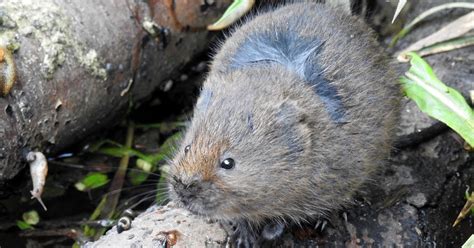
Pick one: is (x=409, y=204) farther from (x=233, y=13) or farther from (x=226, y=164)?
(x=233, y=13)

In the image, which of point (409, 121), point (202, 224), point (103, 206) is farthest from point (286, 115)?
point (103, 206)

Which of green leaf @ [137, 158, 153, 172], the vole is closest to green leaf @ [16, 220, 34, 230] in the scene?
green leaf @ [137, 158, 153, 172]

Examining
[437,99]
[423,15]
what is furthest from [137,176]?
[423,15]

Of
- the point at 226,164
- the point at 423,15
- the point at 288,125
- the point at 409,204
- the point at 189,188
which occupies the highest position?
the point at 423,15

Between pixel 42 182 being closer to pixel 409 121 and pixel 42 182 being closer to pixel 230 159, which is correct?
pixel 230 159

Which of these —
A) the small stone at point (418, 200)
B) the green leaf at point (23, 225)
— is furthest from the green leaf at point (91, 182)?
the small stone at point (418, 200)

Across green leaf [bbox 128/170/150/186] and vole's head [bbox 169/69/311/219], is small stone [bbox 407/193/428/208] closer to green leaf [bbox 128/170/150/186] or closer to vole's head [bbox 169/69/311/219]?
vole's head [bbox 169/69/311/219]

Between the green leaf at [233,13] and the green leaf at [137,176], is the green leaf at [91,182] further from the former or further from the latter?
the green leaf at [233,13]
